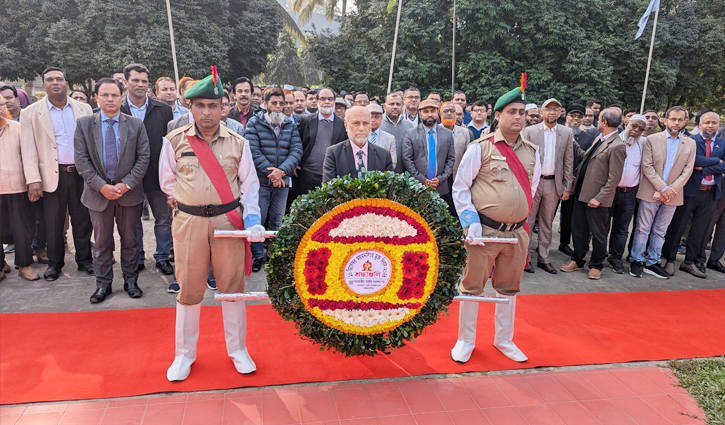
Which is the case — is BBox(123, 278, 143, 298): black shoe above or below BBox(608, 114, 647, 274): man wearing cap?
below

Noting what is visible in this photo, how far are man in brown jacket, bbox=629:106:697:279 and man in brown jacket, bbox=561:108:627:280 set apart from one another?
603 millimetres

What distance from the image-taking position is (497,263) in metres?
3.89

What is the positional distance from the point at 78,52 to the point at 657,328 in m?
22.1

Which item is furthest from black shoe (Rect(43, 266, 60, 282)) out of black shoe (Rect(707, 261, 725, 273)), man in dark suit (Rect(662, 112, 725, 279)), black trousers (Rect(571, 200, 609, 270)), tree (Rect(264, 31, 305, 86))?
tree (Rect(264, 31, 305, 86))

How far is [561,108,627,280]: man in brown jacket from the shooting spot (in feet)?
19.4

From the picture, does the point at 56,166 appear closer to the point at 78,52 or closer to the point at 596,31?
the point at 78,52

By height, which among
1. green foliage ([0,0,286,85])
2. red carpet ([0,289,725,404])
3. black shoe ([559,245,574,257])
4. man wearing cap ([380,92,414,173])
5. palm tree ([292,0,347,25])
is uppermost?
palm tree ([292,0,347,25])

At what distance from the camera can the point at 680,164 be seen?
6191 millimetres

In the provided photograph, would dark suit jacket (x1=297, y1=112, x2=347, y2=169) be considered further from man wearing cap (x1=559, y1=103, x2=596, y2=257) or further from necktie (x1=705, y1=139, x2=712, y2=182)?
necktie (x1=705, y1=139, x2=712, y2=182)

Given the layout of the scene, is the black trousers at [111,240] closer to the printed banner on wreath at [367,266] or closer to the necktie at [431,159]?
the printed banner on wreath at [367,266]

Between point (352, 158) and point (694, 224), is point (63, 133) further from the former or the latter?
point (694, 224)

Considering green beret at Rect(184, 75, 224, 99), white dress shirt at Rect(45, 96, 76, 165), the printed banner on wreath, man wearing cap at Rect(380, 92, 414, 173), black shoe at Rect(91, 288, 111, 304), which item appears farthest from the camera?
man wearing cap at Rect(380, 92, 414, 173)

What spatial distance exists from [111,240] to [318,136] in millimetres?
2700

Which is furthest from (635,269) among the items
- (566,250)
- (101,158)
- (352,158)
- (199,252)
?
(101,158)
